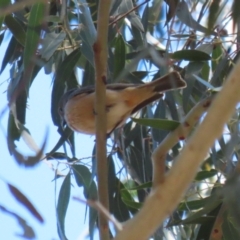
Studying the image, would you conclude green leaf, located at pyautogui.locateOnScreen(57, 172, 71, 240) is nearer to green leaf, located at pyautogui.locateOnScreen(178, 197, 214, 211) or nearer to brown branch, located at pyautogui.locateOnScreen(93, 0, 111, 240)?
green leaf, located at pyautogui.locateOnScreen(178, 197, 214, 211)

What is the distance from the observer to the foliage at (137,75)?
2055 mm

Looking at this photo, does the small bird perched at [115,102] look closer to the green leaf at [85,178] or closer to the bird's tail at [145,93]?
the bird's tail at [145,93]

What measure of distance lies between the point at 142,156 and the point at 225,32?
0.64m

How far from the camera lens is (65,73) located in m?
2.57

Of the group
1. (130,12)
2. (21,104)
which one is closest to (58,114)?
(21,104)

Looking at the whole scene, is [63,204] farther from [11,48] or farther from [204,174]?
[11,48]

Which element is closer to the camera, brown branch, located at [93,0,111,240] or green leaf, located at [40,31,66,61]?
brown branch, located at [93,0,111,240]

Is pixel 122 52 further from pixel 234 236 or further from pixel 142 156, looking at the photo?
pixel 234 236

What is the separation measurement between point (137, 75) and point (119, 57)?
33cm

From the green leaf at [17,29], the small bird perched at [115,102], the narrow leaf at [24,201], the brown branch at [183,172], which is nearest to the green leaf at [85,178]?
the small bird perched at [115,102]

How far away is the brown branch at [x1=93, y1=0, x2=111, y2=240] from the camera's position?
1458 millimetres

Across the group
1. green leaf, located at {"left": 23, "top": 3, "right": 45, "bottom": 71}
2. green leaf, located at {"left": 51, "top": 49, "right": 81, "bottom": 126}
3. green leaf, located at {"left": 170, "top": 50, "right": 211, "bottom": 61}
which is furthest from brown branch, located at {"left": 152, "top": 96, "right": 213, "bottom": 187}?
green leaf, located at {"left": 51, "top": 49, "right": 81, "bottom": 126}

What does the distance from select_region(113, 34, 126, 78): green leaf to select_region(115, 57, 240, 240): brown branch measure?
1.35 meters

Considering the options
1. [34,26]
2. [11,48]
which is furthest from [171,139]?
[11,48]
